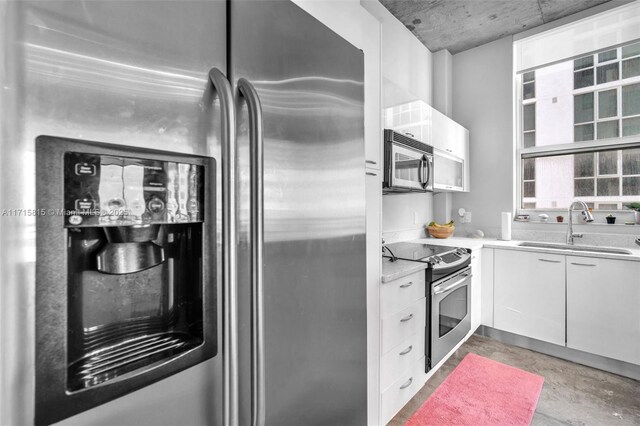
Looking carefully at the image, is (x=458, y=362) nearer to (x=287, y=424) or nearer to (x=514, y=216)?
(x=514, y=216)

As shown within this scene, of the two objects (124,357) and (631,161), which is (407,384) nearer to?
(124,357)

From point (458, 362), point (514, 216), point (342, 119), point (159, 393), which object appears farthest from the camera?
point (514, 216)

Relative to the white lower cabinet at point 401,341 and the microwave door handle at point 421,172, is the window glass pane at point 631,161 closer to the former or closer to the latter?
the microwave door handle at point 421,172

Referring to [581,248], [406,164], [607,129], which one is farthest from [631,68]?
[406,164]

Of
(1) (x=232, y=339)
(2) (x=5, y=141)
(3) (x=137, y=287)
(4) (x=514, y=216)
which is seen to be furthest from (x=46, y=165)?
(4) (x=514, y=216)

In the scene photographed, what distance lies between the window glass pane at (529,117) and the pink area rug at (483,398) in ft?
8.14

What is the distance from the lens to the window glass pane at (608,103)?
289 centimetres

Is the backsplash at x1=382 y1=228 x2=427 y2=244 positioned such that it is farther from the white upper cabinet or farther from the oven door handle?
the oven door handle

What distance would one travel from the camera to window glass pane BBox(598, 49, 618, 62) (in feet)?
9.49

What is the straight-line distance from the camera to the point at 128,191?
519 millimetres

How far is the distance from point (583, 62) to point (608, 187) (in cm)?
127

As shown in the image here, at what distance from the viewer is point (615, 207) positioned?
2.88 m

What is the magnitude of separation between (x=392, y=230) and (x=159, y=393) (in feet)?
8.41

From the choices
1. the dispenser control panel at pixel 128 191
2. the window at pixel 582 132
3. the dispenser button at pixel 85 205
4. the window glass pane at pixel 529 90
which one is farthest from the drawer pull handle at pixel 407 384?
the window glass pane at pixel 529 90
